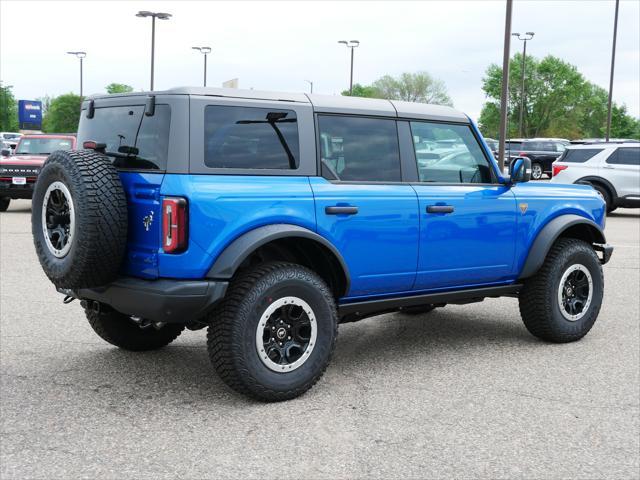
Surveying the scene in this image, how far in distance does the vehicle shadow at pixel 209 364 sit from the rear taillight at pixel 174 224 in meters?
0.96

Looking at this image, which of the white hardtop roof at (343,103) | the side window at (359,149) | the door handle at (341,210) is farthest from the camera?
the side window at (359,149)

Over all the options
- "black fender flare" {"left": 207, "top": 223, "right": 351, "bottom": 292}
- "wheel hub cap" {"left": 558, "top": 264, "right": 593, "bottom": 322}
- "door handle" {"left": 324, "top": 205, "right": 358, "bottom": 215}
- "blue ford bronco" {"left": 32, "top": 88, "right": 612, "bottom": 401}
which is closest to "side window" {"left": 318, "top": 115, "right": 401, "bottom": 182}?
"blue ford bronco" {"left": 32, "top": 88, "right": 612, "bottom": 401}

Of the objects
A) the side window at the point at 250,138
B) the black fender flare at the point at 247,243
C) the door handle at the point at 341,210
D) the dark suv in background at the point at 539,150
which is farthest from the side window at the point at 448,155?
the dark suv in background at the point at 539,150

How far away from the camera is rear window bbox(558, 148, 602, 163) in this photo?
61.4 ft

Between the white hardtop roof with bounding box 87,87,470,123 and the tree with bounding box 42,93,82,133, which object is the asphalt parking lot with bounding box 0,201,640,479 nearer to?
the white hardtop roof with bounding box 87,87,470,123

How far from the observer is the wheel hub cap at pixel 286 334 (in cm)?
445

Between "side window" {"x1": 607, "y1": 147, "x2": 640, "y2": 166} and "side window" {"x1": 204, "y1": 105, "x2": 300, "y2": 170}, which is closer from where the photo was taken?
"side window" {"x1": 204, "y1": 105, "x2": 300, "y2": 170}

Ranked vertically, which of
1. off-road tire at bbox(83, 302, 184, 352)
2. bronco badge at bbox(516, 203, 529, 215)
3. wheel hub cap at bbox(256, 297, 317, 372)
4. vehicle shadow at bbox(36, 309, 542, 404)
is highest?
bronco badge at bbox(516, 203, 529, 215)

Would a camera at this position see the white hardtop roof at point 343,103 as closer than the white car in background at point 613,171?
Yes

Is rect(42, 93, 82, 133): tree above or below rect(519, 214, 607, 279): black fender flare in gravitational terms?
above

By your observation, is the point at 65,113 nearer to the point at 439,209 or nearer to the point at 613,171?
the point at 613,171

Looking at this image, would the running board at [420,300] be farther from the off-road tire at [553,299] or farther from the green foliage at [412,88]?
the green foliage at [412,88]

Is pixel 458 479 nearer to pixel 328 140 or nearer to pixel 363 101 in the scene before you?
pixel 328 140

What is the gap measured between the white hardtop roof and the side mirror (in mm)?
477
